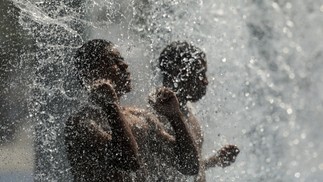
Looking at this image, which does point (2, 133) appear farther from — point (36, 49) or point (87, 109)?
point (87, 109)

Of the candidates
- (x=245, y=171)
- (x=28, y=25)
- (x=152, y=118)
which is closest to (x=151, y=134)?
(x=152, y=118)

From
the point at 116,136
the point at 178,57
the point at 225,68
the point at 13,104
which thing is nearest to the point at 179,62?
the point at 178,57

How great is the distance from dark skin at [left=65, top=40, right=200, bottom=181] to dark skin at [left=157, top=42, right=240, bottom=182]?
0.91ft

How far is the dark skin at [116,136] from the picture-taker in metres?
3.22

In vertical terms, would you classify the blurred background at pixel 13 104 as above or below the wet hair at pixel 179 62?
below

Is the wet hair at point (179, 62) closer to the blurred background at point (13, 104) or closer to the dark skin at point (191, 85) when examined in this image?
the dark skin at point (191, 85)

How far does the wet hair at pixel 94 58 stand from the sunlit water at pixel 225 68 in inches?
12.3

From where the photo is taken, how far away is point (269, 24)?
657 centimetres

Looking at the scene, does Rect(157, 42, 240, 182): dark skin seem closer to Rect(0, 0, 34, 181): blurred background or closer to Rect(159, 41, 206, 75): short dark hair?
Rect(159, 41, 206, 75): short dark hair

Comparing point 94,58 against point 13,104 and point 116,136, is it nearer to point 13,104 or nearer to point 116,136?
point 116,136

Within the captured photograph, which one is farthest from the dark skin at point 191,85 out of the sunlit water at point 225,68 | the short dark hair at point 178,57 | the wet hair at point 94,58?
the wet hair at point 94,58

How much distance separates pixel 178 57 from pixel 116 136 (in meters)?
0.99

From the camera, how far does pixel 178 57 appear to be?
159 inches

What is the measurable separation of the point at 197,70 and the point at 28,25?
2877 mm
